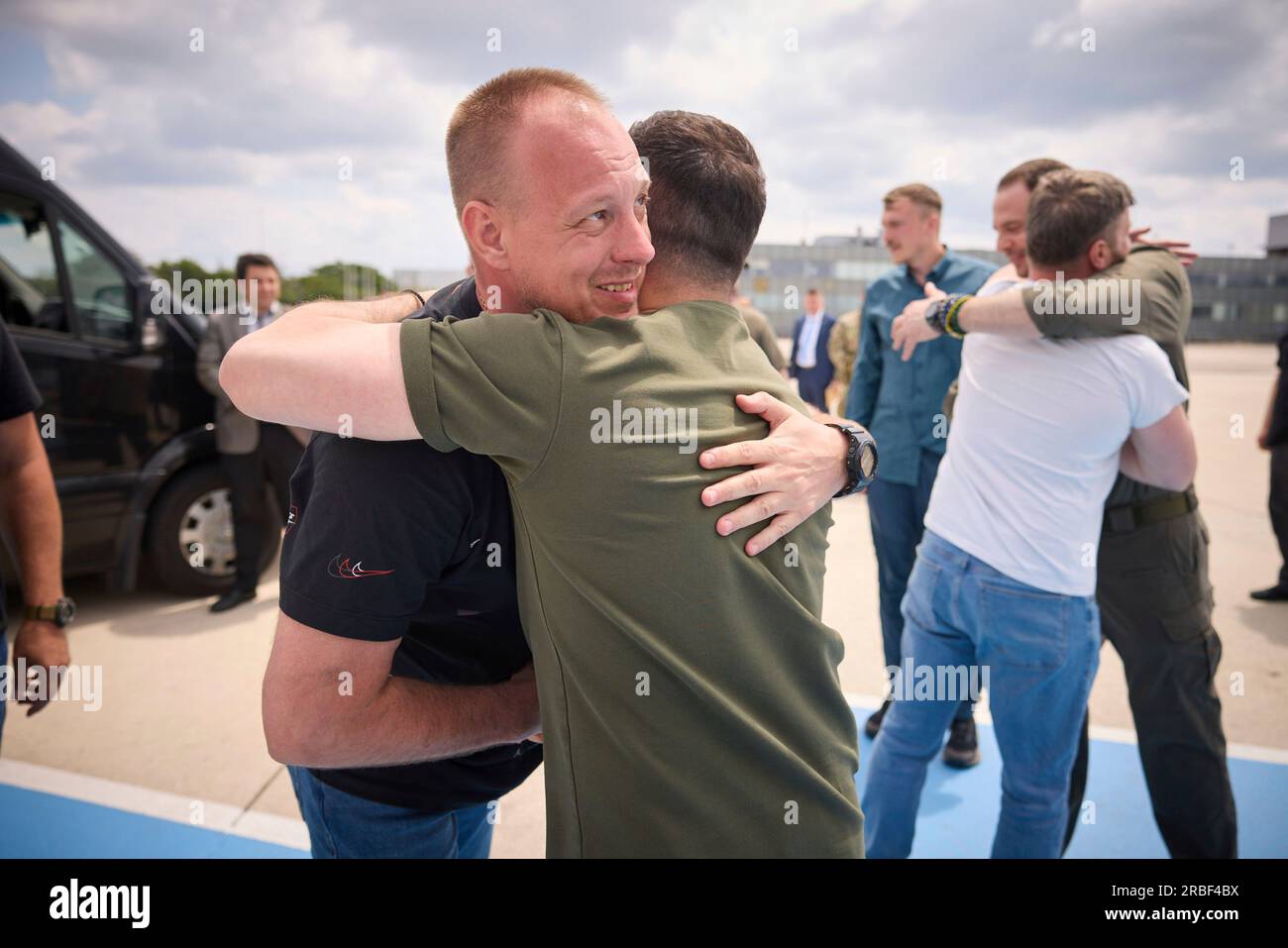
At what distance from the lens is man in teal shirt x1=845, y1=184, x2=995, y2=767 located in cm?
398

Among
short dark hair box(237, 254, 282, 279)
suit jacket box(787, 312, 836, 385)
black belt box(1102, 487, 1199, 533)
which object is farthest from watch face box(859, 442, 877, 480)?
suit jacket box(787, 312, 836, 385)

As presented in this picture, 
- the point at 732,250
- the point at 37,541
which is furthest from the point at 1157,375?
the point at 37,541

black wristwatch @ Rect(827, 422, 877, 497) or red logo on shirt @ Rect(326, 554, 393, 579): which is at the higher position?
black wristwatch @ Rect(827, 422, 877, 497)

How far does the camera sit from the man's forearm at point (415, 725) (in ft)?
4.20

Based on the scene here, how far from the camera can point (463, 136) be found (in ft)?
4.39

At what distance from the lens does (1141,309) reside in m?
2.29

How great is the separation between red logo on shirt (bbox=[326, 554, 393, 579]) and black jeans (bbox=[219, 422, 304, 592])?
4.84m

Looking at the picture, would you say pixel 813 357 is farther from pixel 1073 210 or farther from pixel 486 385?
pixel 486 385

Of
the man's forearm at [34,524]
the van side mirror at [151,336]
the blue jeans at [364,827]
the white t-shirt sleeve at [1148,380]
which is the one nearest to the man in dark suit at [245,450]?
the van side mirror at [151,336]

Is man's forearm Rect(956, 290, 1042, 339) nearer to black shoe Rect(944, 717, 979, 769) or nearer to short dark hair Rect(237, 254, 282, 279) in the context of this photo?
black shoe Rect(944, 717, 979, 769)

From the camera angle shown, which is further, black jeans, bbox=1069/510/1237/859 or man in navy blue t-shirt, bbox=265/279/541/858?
black jeans, bbox=1069/510/1237/859

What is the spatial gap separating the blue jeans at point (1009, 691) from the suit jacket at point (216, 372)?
4630 millimetres

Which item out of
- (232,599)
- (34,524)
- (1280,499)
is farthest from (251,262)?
(1280,499)
